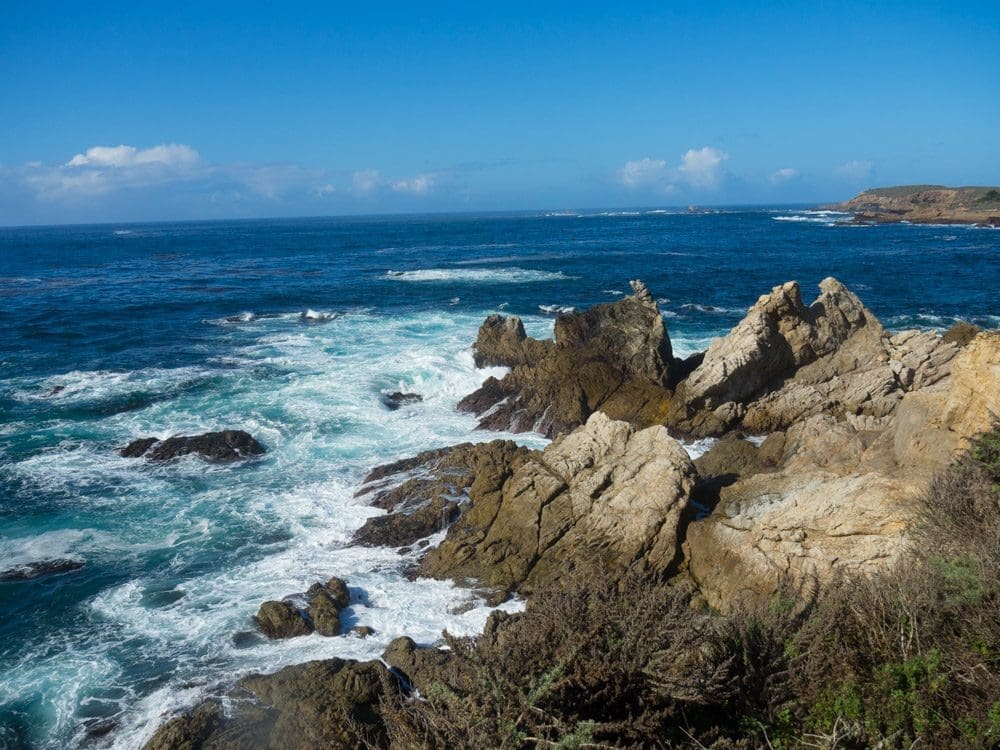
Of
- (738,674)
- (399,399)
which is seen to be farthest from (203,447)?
(738,674)

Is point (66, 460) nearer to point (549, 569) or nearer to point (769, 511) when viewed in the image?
point (549, 569)

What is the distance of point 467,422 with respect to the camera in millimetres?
23219

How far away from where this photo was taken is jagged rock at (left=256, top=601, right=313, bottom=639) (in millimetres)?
12383

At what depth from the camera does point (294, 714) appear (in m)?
9.63

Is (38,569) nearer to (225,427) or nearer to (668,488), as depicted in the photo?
(225,427)

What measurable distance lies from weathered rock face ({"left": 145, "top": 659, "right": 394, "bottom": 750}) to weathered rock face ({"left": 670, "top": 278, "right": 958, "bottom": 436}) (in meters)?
12.9

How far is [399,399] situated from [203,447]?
23.5ft

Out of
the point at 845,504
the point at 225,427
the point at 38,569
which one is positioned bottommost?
the point at 38,569

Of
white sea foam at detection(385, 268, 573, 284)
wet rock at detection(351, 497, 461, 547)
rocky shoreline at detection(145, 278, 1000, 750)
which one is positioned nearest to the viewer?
rocky shoreline at detection(145, 278, 1000, 750)

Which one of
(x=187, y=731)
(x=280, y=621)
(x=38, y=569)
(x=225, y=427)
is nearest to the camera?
(x=187, y=731)

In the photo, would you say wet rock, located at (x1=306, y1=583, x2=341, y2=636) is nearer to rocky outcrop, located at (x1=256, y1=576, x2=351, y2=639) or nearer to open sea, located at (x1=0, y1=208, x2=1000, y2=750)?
rocky outcrop, located at (x1=256, y1=576, x2=351, y2=639)

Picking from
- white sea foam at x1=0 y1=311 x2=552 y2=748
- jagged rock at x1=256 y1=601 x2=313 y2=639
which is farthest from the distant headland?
jagged rock at x1=256 y1=601 x2=313 y2=639

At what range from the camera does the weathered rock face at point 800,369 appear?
20078mm

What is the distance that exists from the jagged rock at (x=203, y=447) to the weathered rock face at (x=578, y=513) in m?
8.95
